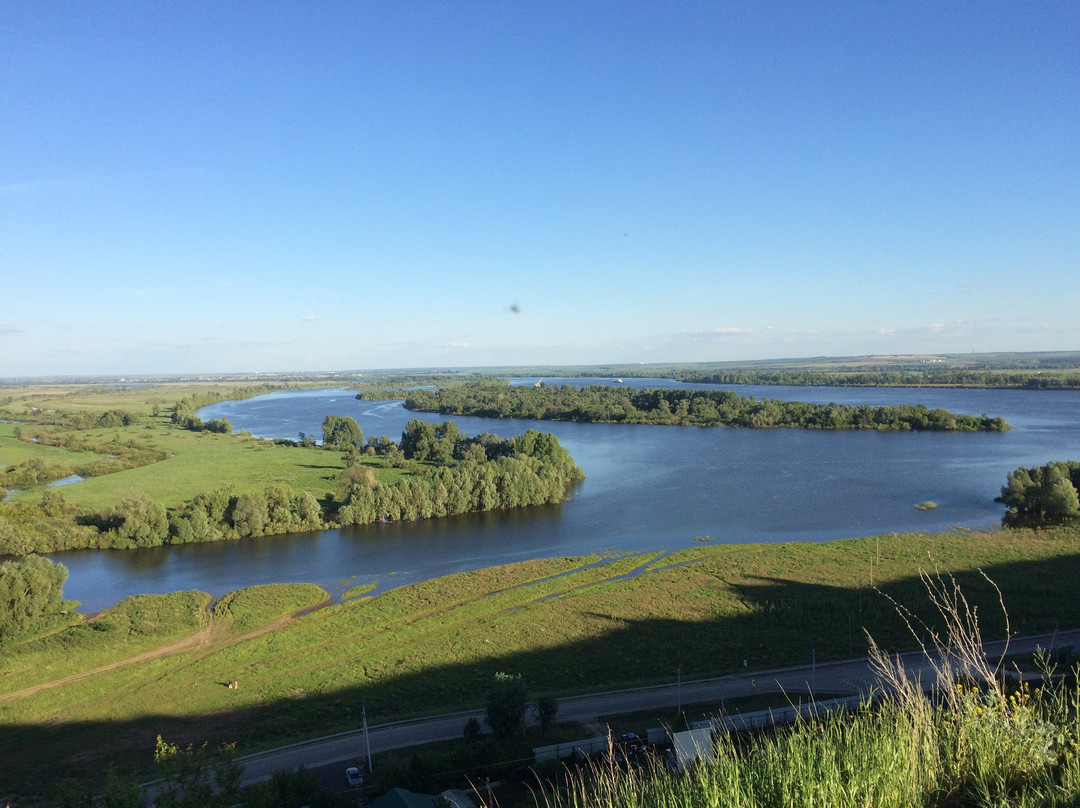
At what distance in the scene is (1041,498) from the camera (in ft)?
90.6

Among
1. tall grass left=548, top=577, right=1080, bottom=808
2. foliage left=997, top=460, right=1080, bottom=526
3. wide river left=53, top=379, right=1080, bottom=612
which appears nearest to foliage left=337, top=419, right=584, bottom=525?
wide river left=53, top=379, right=1080, bottom=612

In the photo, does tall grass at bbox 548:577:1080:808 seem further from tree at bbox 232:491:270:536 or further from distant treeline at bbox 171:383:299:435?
distant treeline at bbox 171:383:299:435

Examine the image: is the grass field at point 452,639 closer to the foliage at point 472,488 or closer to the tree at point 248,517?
the tree at point 248,517

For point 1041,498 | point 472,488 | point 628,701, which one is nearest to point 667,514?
point 472,488

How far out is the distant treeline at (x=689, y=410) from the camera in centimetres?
5497

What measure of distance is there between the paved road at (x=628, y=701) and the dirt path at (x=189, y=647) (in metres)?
7.30

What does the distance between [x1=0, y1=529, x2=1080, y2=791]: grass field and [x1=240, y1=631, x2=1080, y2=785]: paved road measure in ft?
1.64

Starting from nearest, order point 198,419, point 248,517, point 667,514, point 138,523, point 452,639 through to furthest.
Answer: point 452,639 < point 138,523 < point 248,517 < point 667,514 < point 198,419

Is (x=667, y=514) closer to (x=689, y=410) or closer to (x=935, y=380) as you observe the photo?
(x=689, y=410)

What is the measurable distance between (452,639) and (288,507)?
55.1 ft

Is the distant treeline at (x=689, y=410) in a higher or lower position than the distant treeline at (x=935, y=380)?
lower

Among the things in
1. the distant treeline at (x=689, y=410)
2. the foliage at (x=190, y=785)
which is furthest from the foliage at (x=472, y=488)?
the distant treeline at (x=689, y=410)

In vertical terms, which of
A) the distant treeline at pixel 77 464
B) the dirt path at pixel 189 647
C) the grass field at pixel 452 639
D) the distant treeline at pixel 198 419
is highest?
the distant treeline at pixel 198 419

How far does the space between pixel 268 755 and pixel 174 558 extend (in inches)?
723
